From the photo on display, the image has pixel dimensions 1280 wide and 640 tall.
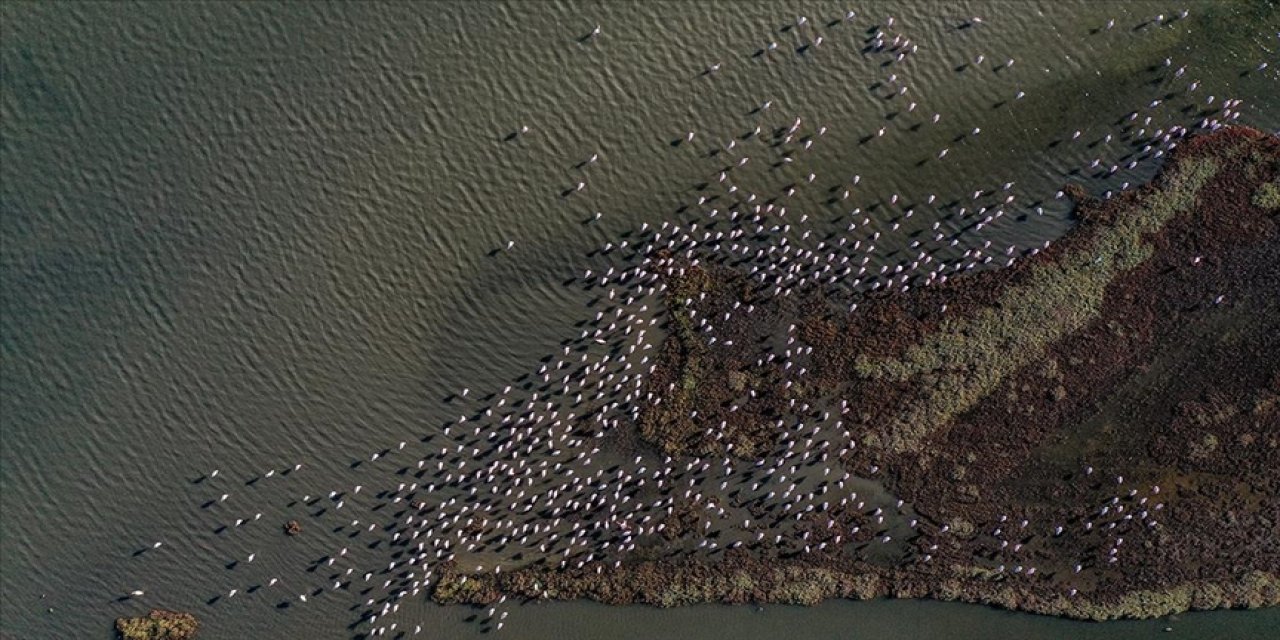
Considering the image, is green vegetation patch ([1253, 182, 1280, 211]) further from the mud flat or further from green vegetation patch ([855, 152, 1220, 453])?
green vegetation patch ([855, 152, 1220, 453])

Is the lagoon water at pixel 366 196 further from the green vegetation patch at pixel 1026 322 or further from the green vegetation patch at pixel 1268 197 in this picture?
the green vegetation patch at pixel 1268 197

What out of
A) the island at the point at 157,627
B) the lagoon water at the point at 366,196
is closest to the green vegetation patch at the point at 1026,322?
the lagoon water at the point at 366,196

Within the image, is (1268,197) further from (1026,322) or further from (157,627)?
(157,627)

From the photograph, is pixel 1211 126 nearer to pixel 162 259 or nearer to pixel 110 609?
pixel 162 259

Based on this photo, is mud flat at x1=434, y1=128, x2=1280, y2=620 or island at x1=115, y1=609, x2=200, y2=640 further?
island at x1=115, y1=609, x2=200, y2=640

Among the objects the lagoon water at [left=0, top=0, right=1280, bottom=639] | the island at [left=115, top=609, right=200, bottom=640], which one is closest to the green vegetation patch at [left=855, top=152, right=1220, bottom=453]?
the lagoon water at [left=0, top=0, right=1280, bottom=639]

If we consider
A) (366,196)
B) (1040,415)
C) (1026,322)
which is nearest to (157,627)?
(366,196)
